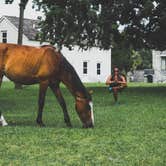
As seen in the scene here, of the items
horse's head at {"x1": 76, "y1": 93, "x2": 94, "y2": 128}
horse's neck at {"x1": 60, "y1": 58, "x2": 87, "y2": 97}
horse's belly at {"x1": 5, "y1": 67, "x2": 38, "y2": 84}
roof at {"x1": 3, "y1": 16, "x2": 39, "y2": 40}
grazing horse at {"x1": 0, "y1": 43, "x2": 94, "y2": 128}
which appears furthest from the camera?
roof at {"x1": 3, "y1": 16, "x2": 39, "y2": 40}

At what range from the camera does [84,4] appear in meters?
31.9

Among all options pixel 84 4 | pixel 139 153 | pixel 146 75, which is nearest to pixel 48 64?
Result: pixel 139 153

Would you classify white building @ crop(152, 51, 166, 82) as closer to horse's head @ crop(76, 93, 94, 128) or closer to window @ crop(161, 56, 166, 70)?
window @ crop(161, 56, 166, 70)

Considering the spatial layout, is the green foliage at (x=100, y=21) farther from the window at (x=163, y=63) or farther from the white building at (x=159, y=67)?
the window at (x=163, y=63)

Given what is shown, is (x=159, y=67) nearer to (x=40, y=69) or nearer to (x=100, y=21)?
(x=100, y=21)

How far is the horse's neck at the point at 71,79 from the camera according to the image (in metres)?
14.9

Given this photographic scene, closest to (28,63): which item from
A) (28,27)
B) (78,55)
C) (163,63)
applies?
(28,27)

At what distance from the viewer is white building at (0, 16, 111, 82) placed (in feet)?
237

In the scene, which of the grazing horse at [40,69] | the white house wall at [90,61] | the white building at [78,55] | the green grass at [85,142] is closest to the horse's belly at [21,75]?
the grazing horse at [40,69]

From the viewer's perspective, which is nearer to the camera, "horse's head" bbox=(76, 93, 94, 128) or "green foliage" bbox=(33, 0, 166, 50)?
"horse's head" bbox=(76, 93, 94, 128)

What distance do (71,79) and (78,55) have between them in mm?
60493

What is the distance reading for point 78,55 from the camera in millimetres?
75438

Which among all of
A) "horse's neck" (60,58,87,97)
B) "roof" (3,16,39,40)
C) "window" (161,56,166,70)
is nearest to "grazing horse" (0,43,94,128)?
"horse's neck" (60,58,87,97)

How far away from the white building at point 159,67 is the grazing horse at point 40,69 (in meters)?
63.8
